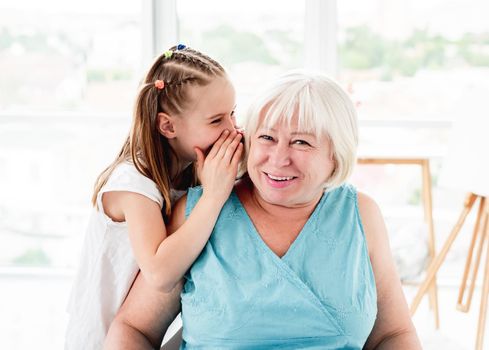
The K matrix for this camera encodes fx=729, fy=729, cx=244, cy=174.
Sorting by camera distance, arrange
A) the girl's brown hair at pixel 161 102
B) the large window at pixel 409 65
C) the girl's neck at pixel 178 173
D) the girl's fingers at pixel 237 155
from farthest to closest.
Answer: the large window at pixel 409 65 → the girl's neck at pixel 178 173 → the girl's brown hair at pixel 161 102 → the girl's fingers at pixel 237 155

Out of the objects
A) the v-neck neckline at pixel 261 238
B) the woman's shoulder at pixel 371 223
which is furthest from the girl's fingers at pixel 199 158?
→ the woman's shoulder at pixel 371 223

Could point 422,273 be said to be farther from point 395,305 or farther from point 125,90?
point 395,305

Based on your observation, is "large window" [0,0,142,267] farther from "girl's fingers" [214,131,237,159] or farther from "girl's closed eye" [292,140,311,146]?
"girl's closed eye" [292,140,311,146]

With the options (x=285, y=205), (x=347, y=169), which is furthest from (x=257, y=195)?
(x=347, y=169)

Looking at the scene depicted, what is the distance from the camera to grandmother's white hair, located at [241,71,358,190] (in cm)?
160

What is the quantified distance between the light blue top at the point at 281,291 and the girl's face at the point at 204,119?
0.86ft

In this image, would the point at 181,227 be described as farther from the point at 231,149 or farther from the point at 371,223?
the point at 371,223

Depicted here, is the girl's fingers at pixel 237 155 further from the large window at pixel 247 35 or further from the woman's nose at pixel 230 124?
the large window at pixel 247 35

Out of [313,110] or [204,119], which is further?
[204,119]

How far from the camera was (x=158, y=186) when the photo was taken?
178cm

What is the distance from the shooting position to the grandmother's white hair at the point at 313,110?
1601 millimetres

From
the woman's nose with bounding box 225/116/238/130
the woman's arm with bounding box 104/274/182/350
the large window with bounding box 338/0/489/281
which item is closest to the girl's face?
the woman's nose with bounding box 225/116/238/130

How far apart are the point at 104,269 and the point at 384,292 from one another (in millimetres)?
679

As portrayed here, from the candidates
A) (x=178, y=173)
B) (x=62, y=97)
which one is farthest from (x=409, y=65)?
(x=178, y=173)
